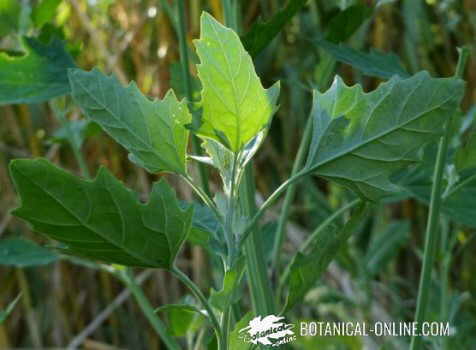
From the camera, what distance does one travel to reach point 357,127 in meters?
0.36

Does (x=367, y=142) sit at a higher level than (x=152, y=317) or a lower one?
higher

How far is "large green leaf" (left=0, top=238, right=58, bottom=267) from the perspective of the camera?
620 millimetres

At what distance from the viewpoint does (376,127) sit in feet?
1.16

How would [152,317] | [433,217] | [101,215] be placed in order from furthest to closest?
[152,317] → [433,217] → [101,215]

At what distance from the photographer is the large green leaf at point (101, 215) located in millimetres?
301

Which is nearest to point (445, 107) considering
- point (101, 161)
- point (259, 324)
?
point (259, 324)

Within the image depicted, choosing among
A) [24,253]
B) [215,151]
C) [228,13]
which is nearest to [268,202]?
[215,151]

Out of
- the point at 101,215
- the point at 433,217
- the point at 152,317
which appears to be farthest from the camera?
the point at 152,317

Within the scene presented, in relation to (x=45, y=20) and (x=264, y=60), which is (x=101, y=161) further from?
(x=45, y=20)

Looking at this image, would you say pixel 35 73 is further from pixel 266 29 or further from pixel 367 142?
pixel 367 142

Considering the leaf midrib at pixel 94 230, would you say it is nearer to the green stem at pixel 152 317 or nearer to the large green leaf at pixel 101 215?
the large green leaf at pixel 101 215

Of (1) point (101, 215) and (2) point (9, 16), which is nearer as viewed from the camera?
(1) point (101, 215)

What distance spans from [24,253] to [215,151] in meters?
0.31

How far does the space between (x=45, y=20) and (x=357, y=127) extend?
39 centimetres
